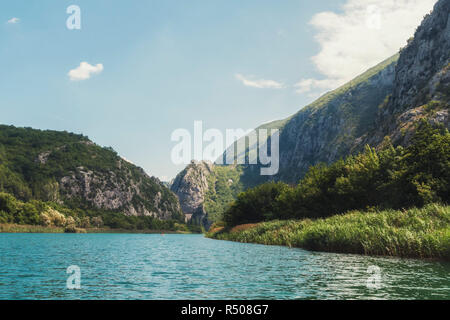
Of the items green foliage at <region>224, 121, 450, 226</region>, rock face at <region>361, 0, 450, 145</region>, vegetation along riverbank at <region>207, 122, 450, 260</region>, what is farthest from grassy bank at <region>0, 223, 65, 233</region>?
rock face at <region>361, 0, 450, 145</region>

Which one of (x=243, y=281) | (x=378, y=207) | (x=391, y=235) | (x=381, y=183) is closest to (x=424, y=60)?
(x=381, y=183)

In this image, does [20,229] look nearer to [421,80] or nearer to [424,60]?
[421,80]

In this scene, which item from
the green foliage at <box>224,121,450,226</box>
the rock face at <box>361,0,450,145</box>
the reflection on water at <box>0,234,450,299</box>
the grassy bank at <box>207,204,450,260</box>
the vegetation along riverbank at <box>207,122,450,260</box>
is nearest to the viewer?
the reflection on water at <box>0,234,450,299</box>

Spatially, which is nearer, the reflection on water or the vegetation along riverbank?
the reflection on water

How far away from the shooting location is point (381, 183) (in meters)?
69.3

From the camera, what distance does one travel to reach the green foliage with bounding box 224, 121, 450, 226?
56.9 m

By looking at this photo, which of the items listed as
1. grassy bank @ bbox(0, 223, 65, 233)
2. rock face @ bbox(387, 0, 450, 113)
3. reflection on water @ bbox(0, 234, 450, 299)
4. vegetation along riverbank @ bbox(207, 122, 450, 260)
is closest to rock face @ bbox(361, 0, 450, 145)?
rock face @ bbox(387, 0, 450, 113)

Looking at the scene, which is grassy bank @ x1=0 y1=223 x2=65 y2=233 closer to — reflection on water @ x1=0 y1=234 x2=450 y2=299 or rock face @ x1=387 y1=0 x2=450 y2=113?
reflection on water @ x1=0 y1=234 x2=450 y2=299

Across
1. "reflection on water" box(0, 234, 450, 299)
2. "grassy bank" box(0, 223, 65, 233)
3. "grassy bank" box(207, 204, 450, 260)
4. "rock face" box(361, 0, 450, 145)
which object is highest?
"rock face" box(361, 0, 450, 145)

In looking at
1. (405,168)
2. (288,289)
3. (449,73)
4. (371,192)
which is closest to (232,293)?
(288,289)

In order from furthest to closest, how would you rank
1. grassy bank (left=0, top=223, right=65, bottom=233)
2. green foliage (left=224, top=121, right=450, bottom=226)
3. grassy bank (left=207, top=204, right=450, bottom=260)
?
grassy bank (left=0, top=223, right=65, bottom=233)
green foliage (left=224, top=121, right=450, bottom=226)
grassy bank (left=207, top=204, right=450, bottom=260)

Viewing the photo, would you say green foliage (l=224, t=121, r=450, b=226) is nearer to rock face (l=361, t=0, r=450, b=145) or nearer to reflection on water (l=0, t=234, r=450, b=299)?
reflection on water (l=0, t=234, r=450, b=299)

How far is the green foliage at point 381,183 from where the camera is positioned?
56906 mm

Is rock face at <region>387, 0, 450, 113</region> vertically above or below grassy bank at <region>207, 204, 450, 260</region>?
above
